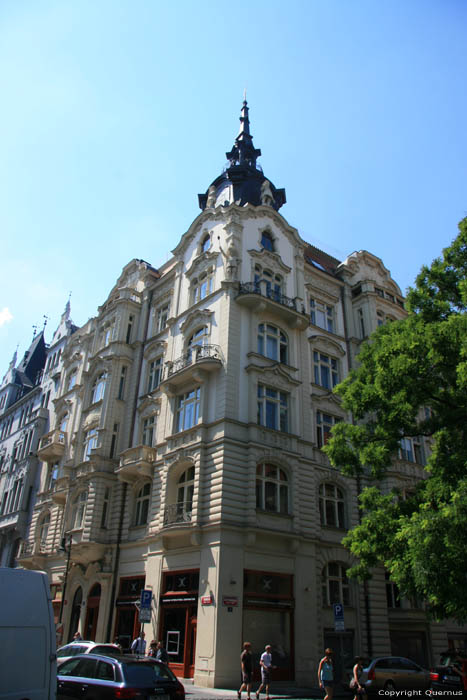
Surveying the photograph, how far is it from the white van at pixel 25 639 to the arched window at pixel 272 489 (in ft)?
51.3

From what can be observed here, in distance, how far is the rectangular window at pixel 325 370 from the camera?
30558 millimetres

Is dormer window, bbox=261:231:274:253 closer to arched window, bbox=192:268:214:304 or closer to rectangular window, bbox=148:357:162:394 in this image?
arched window, bbox=192:268:214:304

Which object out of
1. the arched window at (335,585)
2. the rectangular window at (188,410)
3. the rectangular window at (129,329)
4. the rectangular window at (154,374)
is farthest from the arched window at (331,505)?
the rectangular window at (129,329)

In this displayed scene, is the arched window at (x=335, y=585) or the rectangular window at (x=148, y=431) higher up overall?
the rectangular window at (x=148, y=431)

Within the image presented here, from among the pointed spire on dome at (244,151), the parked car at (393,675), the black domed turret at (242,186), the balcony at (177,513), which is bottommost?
the parked car at (393,675)

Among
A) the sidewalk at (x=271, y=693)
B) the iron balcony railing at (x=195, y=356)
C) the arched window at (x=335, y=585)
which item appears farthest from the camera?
the iron balcony railing at (x=195, y=356)

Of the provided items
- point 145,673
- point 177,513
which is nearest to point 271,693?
point 177,513

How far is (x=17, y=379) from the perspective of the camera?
62594mm

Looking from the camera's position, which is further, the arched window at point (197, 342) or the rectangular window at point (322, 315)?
the rectangular window at point (322, 315)

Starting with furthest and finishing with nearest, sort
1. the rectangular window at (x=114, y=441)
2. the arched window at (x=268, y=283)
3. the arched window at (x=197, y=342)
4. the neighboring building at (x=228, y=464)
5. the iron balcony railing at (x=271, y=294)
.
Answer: the rectangular window at (x=114, y=441) → the arched window at (x=268, y=283) → the iron balcony railing at (x=271, y=294) → the arched window at (x=197, y=342) → the neighboring building at (x=228, y=464)

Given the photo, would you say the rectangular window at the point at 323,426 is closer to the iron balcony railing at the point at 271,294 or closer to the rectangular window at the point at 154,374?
the iron balcony railing at the point at 271,294

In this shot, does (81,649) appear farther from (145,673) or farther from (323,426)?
(323,426)

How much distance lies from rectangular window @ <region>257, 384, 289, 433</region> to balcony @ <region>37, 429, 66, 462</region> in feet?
64.0

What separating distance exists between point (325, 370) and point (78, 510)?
56.5 feet
